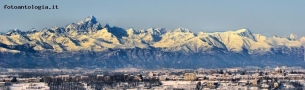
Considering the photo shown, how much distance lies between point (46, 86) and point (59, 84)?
405cm

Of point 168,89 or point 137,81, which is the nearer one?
point 168,89

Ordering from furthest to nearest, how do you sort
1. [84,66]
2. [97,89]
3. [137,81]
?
[84,66]
[137,81]
[97,89]

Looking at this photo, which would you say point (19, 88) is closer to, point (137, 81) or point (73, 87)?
point (73, 87)

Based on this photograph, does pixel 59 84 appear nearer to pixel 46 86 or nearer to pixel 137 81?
pixel 46 86

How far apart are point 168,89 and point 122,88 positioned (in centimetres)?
532

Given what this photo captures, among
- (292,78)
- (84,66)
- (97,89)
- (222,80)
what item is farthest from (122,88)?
(84,66)

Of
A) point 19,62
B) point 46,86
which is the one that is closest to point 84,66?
point 19,62

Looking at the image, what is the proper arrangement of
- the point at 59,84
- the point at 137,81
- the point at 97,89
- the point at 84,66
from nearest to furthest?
the point at 97,89 < the point at 59,84 < the point at 137,81 < the point at 84,66

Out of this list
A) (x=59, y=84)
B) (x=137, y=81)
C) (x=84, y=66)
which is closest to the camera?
(x=59, y=84)

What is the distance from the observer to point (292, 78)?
111375 mm

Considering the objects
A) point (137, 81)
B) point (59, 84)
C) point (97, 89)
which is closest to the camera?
point (97, 89)

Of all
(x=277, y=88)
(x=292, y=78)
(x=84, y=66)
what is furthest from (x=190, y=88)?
(x=84, y=66)

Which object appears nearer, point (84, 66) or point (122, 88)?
point (122, 88)

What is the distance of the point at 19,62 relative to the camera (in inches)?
7776
